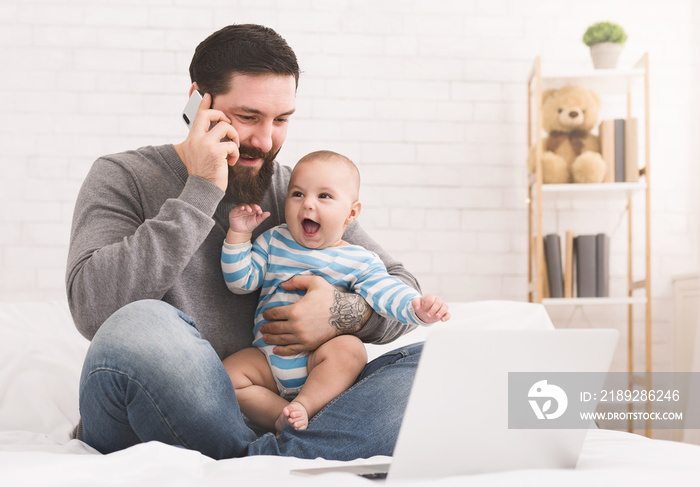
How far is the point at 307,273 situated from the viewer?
1.41 metres

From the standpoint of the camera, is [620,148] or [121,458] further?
[620,148]

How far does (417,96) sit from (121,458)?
250cm

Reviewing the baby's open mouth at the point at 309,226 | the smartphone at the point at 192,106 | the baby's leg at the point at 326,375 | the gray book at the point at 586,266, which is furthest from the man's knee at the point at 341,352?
the gray book at the point at 586,266

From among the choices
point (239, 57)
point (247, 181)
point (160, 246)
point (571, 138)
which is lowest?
point (160, 246)

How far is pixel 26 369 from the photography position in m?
1.61

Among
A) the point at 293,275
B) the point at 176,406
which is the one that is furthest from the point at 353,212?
the point at 176,406

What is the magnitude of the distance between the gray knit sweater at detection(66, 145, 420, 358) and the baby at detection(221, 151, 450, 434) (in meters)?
0.06

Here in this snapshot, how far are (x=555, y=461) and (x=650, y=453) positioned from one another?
21 centimetres

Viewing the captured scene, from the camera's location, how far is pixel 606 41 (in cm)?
281

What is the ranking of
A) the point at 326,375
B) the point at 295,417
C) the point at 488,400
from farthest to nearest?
the point at 326,375, the point at 295,417, the point at 488,400

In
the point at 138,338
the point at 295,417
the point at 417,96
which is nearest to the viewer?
the point at 138,338

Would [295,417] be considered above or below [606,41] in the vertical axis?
below

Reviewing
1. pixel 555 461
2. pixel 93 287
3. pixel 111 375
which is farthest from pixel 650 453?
pixel 93 287

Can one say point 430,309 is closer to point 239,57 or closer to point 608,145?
point 239,57
